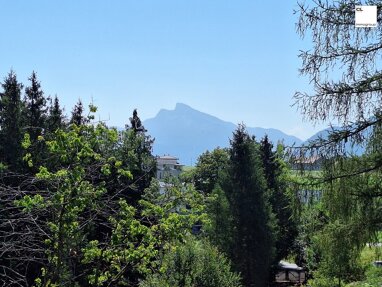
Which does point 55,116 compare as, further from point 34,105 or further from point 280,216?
point 280,216

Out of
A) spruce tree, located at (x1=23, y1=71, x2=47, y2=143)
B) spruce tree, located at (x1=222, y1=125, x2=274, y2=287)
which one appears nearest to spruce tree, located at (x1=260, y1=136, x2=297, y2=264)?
spruce tree, located at (x1=222, y1=125, x2=274, y2=287)

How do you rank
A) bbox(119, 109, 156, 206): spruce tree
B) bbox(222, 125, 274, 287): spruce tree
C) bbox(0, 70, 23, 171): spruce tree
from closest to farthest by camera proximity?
bbox(0, 70, 23, 171): spruce tree, bbox(119, 109, 156, 206): spruce tree, bbox(222, 125, 274, 287): spruce tree

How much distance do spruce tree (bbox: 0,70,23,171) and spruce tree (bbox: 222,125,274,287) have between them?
906 centimetres

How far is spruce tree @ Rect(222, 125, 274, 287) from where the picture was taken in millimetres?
19766

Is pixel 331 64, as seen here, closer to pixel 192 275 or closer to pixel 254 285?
pixel 192 275

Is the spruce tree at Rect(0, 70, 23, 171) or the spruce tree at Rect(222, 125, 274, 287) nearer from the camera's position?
the spruce tree at Rect(0, 70, 23, 171)

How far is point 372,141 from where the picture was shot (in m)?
5.61

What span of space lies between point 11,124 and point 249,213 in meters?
10.6

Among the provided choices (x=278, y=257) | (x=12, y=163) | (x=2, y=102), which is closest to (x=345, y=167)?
(x=12, y=163)

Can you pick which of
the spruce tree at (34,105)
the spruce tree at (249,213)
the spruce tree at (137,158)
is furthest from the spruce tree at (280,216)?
the spruce tree at (34,105)

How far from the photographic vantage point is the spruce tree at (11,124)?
1722cm

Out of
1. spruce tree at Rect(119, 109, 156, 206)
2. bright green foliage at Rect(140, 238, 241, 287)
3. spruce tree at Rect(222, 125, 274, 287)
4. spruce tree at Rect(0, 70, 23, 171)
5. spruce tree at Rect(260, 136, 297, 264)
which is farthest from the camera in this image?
spruce tree at Rect(260, 136, 297, 264)

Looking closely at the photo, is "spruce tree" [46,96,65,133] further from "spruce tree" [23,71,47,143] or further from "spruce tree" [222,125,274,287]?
"spruce tree" [222,125,274,287]

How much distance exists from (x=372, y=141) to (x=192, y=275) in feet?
19.9
